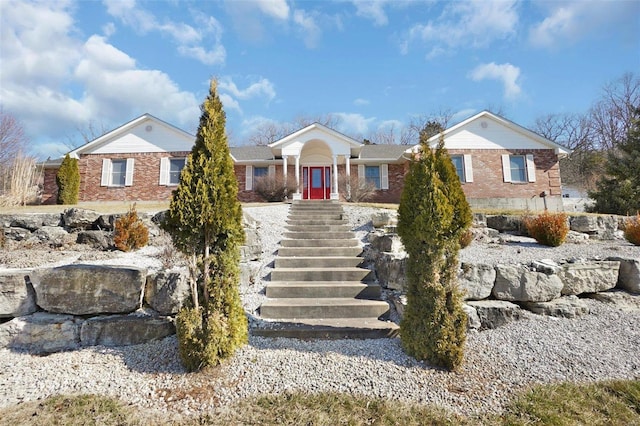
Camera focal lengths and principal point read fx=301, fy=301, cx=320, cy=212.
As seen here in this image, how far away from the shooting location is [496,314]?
3998mm

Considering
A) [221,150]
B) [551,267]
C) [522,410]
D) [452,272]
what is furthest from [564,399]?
[221,150]

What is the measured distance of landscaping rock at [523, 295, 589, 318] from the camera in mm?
4121

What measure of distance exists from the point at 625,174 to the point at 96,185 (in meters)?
23.3

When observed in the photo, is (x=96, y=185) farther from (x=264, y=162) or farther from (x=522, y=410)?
(x=522, y=410)

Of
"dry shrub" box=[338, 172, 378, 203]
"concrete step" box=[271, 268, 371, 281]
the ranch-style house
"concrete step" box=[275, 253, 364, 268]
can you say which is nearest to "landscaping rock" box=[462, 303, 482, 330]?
"concrete step" box=[271, 268, 371, 281]

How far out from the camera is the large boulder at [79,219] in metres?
6.46

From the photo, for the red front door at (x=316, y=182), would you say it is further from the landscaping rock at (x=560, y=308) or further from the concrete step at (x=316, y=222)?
the landscaping rock at (x=560, y=308)

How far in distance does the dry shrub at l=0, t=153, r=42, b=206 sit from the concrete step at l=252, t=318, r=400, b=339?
A: 11.2 metres

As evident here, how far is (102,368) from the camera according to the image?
125 inches

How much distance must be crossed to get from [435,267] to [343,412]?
1.64 m

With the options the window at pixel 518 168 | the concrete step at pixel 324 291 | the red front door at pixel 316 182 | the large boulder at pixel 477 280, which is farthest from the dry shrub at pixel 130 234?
the window at pixel 518 168

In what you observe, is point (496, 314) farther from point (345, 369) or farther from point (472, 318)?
point (345, 369)

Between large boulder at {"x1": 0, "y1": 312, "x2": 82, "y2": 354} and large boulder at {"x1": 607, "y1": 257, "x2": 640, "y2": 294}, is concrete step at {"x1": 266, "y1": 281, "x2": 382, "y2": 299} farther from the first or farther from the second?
large boulder at {"x1": 607, "y1": 257, "x2": 640, "y2": 294}

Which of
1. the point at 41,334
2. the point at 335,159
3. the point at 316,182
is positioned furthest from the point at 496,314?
the point at 316,182
